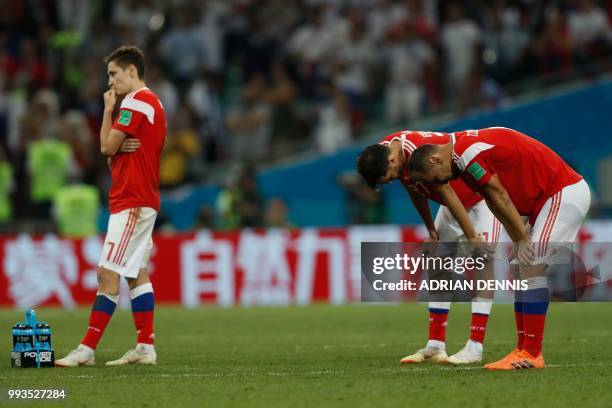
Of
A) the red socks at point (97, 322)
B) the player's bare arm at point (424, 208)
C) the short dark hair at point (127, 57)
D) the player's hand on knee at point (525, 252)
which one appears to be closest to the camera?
the player's hand on knee at point (525, 252)

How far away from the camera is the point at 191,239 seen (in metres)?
20.1

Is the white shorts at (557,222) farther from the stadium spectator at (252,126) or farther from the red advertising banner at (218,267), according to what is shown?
the stadium spectator at (252,126)

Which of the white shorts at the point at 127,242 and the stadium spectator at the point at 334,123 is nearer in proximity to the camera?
the white shorts at the point at 127,242

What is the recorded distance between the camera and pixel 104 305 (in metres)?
10.1

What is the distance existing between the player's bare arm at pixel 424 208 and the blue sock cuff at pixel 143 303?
88.0 inches

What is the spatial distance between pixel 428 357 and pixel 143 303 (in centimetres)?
230

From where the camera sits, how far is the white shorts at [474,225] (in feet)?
34.0

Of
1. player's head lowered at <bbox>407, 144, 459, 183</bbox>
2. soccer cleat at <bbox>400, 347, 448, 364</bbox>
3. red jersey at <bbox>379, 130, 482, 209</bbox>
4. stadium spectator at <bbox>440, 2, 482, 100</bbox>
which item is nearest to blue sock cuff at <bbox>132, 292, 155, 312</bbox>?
soccer cleat at <bbox>400, 347, 448, 364</bbox>

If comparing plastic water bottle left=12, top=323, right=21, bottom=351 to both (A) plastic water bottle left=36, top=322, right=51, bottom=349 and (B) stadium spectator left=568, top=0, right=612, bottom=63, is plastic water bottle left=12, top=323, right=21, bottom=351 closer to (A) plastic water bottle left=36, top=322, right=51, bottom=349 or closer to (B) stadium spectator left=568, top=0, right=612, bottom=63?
(A) plastic water bottle left=36, top=322, right=51, bottom=349

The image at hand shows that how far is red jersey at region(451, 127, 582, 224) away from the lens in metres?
9.02

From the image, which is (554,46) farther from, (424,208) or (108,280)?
(108,280)

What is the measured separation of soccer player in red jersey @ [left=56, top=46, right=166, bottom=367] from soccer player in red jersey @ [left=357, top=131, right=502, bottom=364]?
1905 millimetres

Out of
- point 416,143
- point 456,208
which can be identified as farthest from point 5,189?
point 456,208

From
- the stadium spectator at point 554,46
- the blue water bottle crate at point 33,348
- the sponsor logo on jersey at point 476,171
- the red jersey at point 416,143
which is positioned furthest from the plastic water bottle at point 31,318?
the stadium spectator at point 554,46
